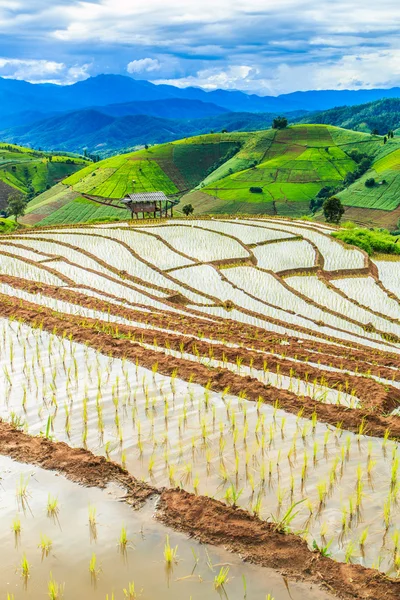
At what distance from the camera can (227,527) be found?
517cm

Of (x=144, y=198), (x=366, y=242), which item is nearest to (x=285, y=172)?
(x=144, y=198)

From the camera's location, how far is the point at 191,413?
7.71 m

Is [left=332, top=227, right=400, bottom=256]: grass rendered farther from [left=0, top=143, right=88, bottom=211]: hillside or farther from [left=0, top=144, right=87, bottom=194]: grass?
[left=0, top=144, right=87, bottom=194]: grass

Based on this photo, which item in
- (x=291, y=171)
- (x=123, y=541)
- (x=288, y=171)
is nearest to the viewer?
(x=123, y=541)

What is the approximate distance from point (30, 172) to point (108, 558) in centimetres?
17000

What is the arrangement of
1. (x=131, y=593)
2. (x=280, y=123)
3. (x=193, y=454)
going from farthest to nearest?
(x=280, y=123), (x=193, y=454), (x=131, y=593)

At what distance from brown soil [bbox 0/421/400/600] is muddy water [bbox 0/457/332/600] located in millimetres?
106

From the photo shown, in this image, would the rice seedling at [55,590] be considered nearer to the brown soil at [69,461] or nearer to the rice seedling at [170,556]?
the rice seedling at [170,556]

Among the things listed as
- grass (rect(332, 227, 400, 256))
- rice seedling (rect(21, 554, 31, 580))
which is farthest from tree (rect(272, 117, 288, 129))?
rice seedling (rect(21, 554, 31, 580))

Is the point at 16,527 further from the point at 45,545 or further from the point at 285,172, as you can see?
the point at 285,172

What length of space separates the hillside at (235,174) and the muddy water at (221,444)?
9943cm

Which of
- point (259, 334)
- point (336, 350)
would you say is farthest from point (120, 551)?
point (259, 334)

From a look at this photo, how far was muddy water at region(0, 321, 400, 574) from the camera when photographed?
216 inches

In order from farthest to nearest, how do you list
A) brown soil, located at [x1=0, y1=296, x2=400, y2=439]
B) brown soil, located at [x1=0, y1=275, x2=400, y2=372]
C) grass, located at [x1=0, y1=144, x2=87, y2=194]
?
grass, located at [x1=0, y1=144, x2=87, y2=194]
brown soil, located at [x1=0, y1=275, x2=400, y2=372]
brown soil, located at [x1=0, y1=296, x2=400, y2=439]
